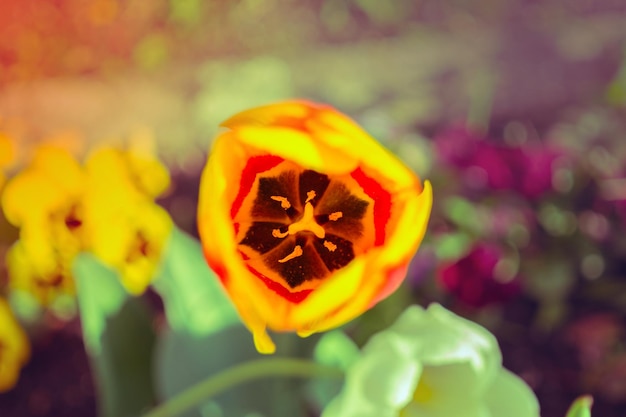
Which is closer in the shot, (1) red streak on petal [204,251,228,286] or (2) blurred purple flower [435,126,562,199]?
(1) red streak on petal [204,251,228,286]

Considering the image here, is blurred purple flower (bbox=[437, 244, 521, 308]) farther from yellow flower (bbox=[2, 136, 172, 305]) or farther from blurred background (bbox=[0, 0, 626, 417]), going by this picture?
yellow flower (bbox=[2, 136, 172, 305])

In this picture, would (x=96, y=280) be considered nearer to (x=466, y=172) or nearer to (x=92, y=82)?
(x=92, y=82)

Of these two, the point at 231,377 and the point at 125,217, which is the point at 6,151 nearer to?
the point at 125,217

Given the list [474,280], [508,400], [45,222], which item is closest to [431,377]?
[508,400]

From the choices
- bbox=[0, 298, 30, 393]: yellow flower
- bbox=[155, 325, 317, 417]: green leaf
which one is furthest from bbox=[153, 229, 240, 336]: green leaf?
bbox=[0, 298, 30, 393]: yellow flower

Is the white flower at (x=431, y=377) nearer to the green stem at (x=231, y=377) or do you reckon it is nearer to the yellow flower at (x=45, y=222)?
the green stem at (x=231, y=377)

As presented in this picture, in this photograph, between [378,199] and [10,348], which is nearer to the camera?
[378,199]

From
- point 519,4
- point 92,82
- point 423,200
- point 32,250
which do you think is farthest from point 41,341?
point 519,4
